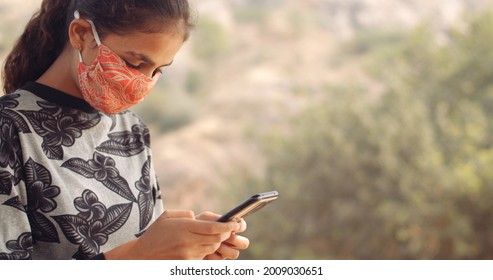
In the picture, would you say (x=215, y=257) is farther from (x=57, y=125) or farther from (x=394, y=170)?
(x=394, y=170)

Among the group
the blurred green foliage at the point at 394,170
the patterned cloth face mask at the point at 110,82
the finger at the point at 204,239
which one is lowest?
the finger at the point at 204,239

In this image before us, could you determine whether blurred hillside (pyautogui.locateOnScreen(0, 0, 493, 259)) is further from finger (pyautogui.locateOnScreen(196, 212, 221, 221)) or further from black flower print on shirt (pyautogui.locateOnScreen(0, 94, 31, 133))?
black flower print on shirt (pyautogui.locateOnScreen(0, 94, 31, 133))

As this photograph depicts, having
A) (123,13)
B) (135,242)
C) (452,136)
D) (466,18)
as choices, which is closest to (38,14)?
(123,13)

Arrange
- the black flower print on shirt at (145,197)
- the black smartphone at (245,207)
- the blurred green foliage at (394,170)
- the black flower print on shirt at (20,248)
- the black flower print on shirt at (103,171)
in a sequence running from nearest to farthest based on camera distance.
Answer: the black flower print on shirt at (20,248)
the black smartphone at (245,207)
the black flower print on shirt at (103,171)
the black flower print on shirt at (145,197)
the blurred green foliage at (394,170)

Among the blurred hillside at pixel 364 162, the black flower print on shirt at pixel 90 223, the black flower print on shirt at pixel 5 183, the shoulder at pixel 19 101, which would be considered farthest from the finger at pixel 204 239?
the blurred hillside at pixel 364 162

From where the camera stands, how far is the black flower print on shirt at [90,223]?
1665 mm

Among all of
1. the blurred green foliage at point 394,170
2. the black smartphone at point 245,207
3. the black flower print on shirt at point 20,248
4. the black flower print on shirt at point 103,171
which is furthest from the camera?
the blurred green foliage at point 394,170

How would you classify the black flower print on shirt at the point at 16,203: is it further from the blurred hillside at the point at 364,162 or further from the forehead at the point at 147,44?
the blurred hillside at the point at 364,162

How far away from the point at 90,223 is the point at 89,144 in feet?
0.73

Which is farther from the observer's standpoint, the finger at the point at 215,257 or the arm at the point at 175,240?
the finger at the point at 215,257

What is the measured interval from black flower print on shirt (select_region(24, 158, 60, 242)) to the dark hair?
367 mm

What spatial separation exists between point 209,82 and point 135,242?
59.5 ft

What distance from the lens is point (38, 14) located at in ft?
6.45

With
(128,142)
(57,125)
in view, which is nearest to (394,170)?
(128,142)
